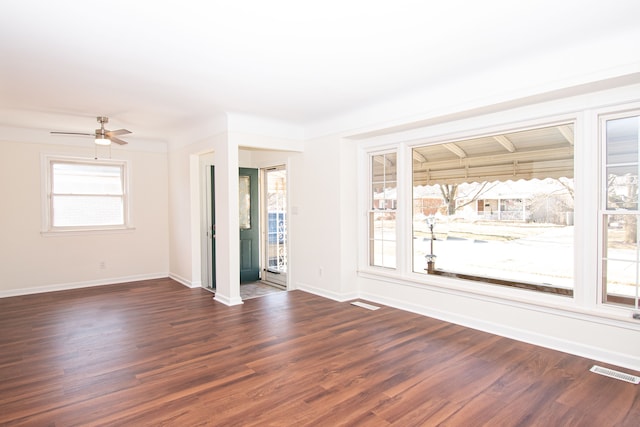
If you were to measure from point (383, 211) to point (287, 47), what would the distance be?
2.70 metres

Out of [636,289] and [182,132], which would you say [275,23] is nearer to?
[636,289]

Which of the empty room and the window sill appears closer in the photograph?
the empty room

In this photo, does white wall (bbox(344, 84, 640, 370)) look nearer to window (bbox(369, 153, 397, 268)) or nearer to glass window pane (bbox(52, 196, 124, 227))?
window (bbox(369, 153, 397, 268))

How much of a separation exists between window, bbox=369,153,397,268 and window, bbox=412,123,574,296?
306 mm

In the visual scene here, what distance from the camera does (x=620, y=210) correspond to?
3.10m

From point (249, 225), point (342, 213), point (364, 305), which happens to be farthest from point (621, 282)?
point (249, 225)

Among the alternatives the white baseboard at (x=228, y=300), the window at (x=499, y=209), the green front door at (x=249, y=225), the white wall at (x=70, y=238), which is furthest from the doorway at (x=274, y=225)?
the window at (x=499, y=209)

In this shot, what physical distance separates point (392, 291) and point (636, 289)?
2.46m

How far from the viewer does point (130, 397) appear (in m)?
2.60

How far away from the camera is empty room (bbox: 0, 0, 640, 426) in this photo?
250 centimetres

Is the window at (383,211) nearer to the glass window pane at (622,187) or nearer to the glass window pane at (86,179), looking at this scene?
the glass window pane at (622,187)

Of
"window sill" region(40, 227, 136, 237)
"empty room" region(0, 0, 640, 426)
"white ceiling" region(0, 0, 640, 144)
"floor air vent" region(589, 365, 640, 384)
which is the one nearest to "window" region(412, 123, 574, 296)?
"empty room" region(0, 0, 640, 426)

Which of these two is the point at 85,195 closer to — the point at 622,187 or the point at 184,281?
the point at 184,281

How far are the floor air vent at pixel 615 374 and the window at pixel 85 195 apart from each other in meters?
6.67
